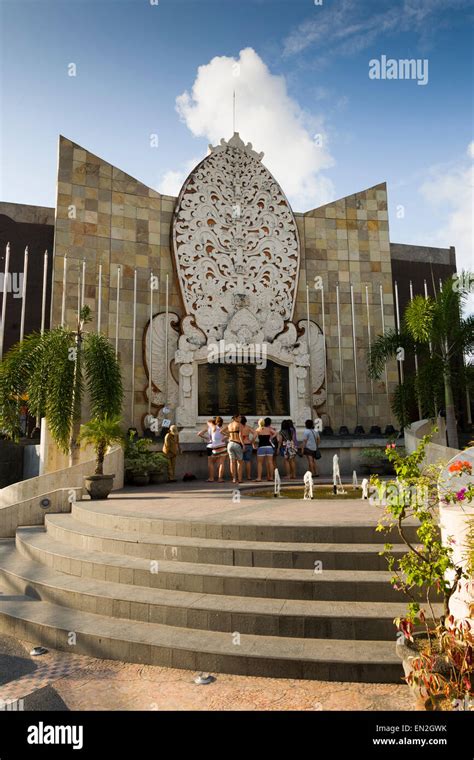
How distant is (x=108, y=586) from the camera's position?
5.25 m

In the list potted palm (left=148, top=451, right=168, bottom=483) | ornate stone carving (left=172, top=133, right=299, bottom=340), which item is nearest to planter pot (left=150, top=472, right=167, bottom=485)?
potted palm (left=148, top=451, right=168, bottom=483)

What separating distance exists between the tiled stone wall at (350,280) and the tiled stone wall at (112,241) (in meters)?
5.17

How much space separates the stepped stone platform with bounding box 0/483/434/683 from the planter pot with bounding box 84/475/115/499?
195cm

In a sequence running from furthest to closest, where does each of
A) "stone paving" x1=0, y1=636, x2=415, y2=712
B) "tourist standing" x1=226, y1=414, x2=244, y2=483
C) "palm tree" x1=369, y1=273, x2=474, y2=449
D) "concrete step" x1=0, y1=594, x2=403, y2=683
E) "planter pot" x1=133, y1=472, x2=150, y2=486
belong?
1. "palm tree" x1=369, y1=273, x2=474, y2=449
2. "planter pot" x1=133, y1=472, x2=150, y2=486
3. "tourist standing" x1=226, y1=414, x2=244, y2=483
4. "concrete step" x1=0, y1=594, x2=403, y2=683
5. "stone paving" x1=0, y1=636, x2=415, y2=712

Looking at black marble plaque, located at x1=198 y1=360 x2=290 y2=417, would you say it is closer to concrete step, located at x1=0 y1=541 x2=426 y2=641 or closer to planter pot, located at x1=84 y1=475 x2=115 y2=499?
planter pot, located at x1=84 y1=475 x2=115 y2=499

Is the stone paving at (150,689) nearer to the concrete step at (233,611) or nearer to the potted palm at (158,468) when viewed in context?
the concrete step at (233,611)

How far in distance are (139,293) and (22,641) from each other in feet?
40.4

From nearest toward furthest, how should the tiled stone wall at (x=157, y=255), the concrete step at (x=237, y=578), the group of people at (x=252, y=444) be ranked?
the concrete step at (x=237, y=578)
the group of people at (x=252, y=444)
the tiled stone wall at (x=157, y=255)

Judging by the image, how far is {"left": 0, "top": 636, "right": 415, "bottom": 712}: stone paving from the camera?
11.4 ft

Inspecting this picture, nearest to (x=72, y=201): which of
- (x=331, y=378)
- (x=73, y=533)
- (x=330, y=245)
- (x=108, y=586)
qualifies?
(x=330, y=245)

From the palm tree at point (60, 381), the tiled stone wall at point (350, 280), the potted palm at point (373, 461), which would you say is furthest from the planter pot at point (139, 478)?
the tiled stone wall at point (350, 280)

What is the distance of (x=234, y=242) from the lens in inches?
650

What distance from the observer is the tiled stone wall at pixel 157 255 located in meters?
15.2
